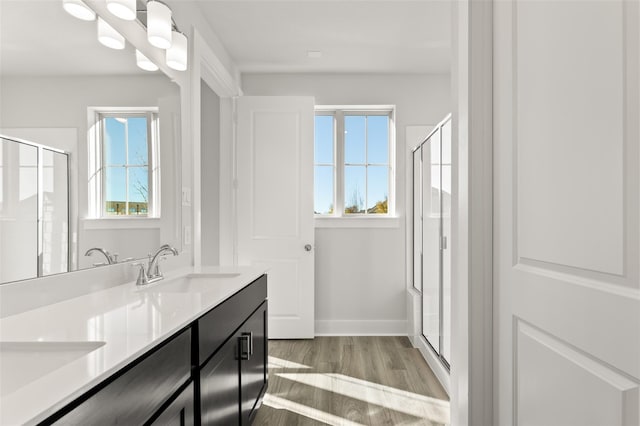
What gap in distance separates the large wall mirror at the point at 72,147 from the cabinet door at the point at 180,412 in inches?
22.7

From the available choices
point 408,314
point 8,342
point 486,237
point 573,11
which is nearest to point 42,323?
point 8,342

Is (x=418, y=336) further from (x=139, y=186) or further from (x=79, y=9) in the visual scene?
(x=79, y=9)

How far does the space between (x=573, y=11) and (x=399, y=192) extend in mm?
2910

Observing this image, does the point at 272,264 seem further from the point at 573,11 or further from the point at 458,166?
the point at 573,11

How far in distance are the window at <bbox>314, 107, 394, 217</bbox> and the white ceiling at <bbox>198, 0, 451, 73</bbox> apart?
46 centimetres

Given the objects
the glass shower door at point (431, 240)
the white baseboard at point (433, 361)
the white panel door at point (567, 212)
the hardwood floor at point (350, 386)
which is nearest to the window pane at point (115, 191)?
the hardwood floor at point (350, 386)

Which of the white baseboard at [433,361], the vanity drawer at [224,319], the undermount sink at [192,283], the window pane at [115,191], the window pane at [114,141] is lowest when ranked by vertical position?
the white baseboard at [433,361]

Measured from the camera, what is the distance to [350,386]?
8.53ft

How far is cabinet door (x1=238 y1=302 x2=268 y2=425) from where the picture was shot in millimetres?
1777

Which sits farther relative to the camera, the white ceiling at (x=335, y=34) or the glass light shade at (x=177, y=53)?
the white ceiling at (x=335, y=34)

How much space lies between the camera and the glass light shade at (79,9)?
1.37 m

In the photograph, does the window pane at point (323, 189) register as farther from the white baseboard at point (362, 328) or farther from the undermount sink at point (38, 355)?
the undermount sink at point (38, 355)

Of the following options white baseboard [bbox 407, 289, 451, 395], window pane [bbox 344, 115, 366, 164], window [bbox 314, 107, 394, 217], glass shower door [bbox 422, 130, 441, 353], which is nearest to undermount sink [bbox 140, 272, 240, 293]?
glass shower door [bbox 422, 130, 441, 353]

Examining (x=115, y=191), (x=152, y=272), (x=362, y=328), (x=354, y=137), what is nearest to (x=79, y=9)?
(x=115, y=191)
